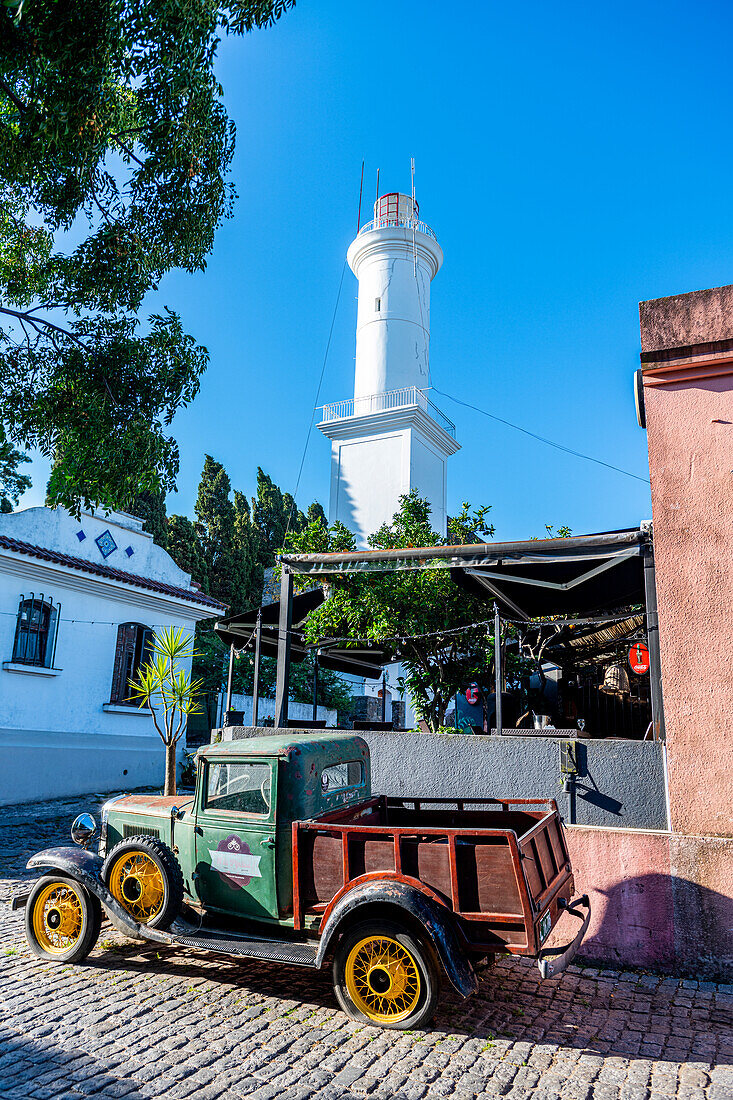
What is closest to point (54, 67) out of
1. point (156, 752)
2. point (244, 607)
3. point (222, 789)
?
point (222, 789)

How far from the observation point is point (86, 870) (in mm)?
5414

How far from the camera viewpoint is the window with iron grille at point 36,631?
45.0ft

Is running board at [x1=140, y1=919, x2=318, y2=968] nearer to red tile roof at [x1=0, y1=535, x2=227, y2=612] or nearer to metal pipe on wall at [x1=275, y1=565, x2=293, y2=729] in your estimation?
metal pipe on wall at [x1=275, y1=565, x2=293, y2=729]

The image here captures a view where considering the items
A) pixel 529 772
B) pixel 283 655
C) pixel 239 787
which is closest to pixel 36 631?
pixel 283 655

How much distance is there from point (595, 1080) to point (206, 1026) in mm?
2276

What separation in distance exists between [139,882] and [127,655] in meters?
11.7

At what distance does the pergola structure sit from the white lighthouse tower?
55.6 ft

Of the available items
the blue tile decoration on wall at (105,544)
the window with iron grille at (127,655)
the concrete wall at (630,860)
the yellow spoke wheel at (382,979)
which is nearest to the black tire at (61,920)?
the yellow spoke wheel at (382,979)

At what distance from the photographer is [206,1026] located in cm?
449

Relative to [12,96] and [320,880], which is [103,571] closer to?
[12,96]

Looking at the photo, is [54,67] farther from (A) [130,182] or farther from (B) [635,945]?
(B) [635,945]

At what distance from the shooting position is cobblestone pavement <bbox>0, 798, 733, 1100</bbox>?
3.80 metres

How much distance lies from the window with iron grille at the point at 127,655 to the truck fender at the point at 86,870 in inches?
413

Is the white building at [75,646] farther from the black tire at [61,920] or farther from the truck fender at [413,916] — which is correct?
the truck fender at [413,916]
